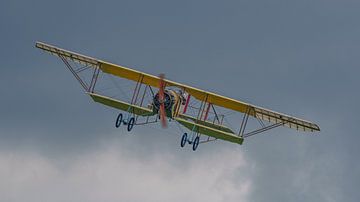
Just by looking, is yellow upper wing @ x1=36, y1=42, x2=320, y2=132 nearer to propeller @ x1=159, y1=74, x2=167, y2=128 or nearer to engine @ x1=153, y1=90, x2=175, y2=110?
propeller @ x1=159, y1=74, x2=167, y2=128

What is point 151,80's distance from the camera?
3041 inches

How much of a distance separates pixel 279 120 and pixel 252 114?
87.6 inches

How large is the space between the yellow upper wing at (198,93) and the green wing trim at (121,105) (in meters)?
2.96

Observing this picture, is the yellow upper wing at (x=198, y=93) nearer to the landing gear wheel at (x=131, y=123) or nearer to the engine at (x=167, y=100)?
the engine at (x=167, y=100)

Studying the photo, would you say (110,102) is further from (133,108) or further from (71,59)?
(71,59)

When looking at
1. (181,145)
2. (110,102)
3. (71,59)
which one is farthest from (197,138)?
(71,59)

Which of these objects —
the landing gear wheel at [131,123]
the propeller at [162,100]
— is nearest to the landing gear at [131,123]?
the landing gear wheel at [131,123]

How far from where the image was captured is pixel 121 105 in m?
74.2

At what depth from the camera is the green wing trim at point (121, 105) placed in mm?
73250

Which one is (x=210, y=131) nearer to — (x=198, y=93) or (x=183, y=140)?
(x=183, y=140)

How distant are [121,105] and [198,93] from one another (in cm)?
628

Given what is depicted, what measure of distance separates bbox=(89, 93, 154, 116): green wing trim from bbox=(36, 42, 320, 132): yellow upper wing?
9.71 feet

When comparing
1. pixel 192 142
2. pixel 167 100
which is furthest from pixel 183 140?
pixel 167 100

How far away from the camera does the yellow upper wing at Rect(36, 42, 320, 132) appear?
246ft
